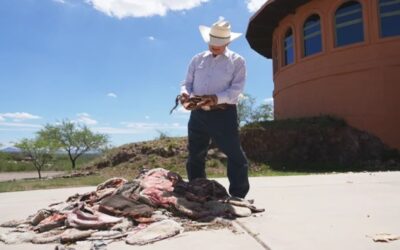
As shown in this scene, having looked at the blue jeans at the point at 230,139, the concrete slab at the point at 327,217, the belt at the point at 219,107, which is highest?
the belt at the point at 219,107

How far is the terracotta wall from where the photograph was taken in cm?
1537

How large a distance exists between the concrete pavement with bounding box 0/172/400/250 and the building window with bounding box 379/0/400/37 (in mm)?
11604

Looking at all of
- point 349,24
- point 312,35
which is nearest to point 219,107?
point 349,24

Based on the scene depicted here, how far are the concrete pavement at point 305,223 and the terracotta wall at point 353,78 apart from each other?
34.0 ft

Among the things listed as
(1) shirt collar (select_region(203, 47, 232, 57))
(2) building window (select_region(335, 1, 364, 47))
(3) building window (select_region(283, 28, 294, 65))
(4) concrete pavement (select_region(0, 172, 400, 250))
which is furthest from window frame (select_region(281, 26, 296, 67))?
(1) shirt collar (select_region(203, 47, 232, 57))

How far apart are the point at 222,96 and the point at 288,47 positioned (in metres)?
16.5

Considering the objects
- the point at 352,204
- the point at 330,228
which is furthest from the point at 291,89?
the point at 330,228

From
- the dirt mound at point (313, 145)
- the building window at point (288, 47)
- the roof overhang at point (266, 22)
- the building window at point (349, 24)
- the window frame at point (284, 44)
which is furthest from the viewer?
the building window at point (288, 47)

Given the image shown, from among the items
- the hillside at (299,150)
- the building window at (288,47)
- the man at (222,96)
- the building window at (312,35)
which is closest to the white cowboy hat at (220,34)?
the man at (222,96)

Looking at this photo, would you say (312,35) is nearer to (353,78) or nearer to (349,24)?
(349,24)

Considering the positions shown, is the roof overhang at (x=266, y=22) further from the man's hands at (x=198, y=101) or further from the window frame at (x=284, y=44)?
the man's hands at (x=198, y=101)

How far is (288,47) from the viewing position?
66.3 feet

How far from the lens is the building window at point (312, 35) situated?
17906mm

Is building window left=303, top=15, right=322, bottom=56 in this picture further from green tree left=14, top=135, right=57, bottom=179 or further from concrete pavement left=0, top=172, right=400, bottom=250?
green tree left=14, top=135, right=57, bottom=179
